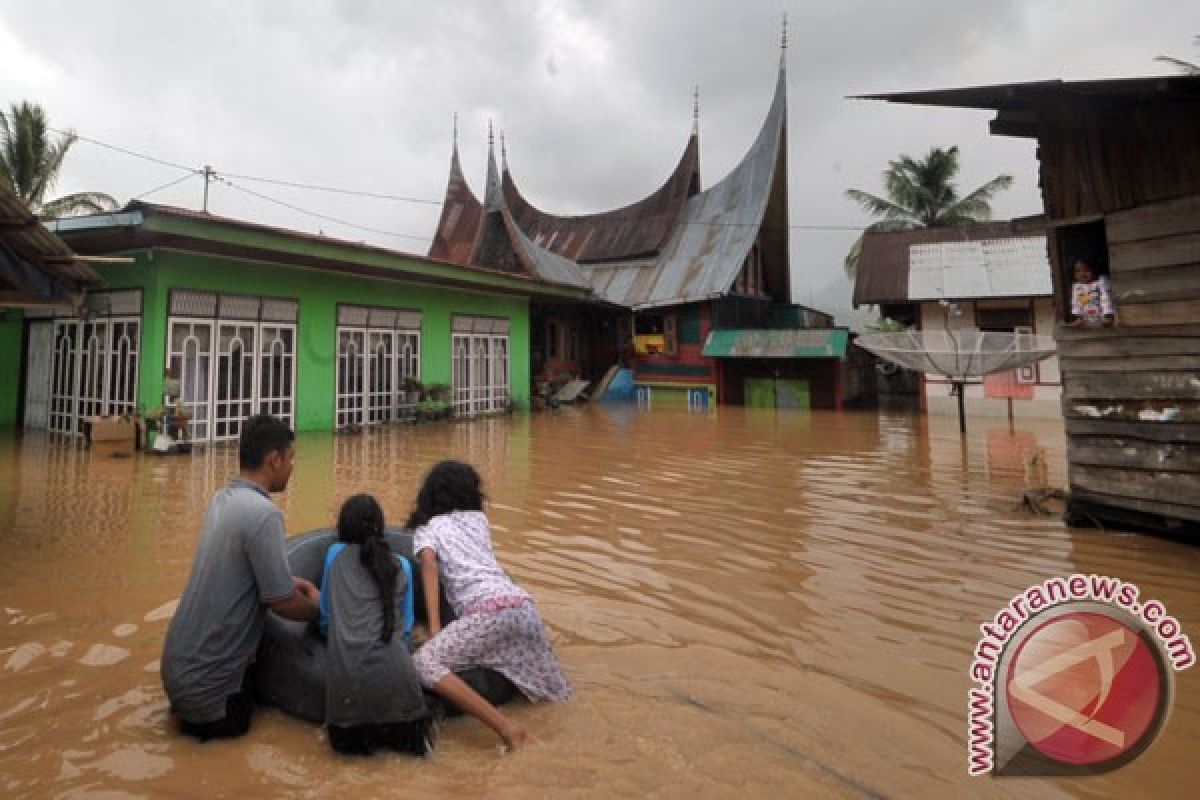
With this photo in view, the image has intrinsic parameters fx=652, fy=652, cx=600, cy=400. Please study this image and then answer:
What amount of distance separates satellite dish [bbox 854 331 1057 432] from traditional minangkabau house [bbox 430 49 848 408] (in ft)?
18.1

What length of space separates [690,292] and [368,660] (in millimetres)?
19487

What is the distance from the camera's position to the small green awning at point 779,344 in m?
17.9

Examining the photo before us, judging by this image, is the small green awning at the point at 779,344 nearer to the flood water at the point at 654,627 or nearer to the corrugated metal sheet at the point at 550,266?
the corrugated metal sheet at the point at 550,266

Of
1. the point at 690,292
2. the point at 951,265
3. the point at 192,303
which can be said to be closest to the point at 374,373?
the point at 192,303

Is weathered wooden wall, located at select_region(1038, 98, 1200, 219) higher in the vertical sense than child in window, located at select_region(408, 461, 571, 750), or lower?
higher

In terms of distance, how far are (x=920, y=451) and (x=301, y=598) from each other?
10.2 m

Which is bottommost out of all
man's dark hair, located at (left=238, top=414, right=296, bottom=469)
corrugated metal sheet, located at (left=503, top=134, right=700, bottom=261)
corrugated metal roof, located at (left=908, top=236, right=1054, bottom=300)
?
man's dark hair, located at (left=238, top=414, right=296, bottom=469)

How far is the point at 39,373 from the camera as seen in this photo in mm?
12148

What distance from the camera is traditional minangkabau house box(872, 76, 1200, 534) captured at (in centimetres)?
516

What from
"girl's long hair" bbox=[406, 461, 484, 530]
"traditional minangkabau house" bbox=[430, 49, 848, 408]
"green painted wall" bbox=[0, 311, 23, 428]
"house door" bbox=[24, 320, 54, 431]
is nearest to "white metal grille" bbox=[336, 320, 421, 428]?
"house door" bbox=[24, 320, 54, 431]

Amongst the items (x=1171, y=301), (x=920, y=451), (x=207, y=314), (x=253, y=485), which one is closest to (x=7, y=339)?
(x=207, y=314)

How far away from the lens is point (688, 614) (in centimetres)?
383

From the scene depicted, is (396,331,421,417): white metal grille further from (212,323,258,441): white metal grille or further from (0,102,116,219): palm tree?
(0,102,116,219): palm tree

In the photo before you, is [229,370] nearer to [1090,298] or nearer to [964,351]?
[1090,298]
